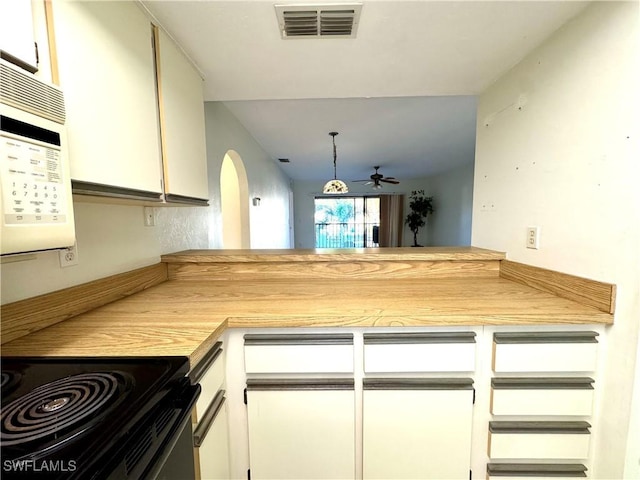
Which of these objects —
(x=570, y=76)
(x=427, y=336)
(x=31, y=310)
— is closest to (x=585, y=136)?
(x=570, y=76)

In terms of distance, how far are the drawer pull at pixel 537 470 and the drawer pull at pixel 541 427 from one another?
0.49 ft

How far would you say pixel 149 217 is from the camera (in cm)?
148

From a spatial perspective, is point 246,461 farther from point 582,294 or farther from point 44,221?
point 582,294

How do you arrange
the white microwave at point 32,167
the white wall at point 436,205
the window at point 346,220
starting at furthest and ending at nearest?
the window at point 346,220, the white wall at point 436,205, the white microwave at point 32,167

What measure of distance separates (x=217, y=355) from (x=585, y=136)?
1.63m

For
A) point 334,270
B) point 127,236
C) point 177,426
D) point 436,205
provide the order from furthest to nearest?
point 436,205 < point 334,270 < point 127,236 < point 177,426

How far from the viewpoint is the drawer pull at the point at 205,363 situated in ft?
2.75

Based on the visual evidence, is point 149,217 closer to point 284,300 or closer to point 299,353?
point 284,300

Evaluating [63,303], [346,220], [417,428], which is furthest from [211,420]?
[346,220]

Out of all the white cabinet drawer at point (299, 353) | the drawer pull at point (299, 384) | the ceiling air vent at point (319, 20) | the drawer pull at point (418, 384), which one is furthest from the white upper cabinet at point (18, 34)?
the drawer pull at point (418, 384)

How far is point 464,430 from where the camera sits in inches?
42.2

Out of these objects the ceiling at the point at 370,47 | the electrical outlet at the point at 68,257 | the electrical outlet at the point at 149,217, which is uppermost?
the ceiling at the point at 370,47

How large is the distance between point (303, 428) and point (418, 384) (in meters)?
0.48

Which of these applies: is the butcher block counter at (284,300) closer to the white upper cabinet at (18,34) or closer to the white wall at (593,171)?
the white wall at (593,171)
